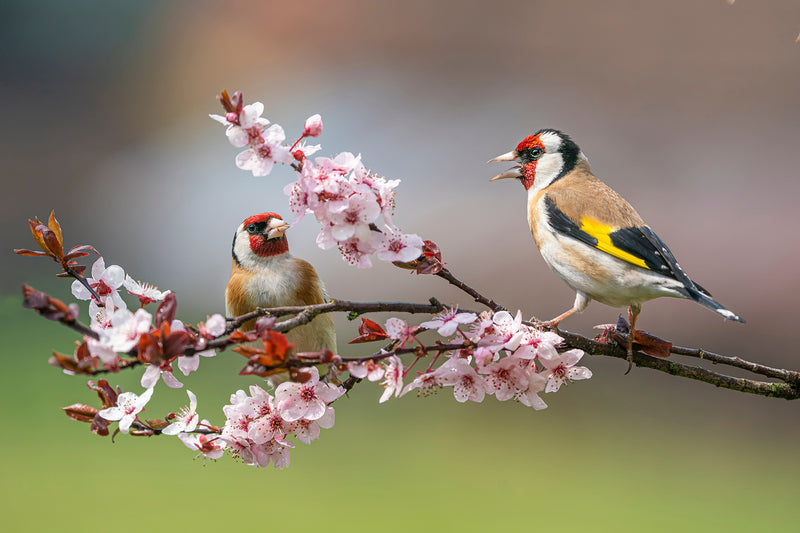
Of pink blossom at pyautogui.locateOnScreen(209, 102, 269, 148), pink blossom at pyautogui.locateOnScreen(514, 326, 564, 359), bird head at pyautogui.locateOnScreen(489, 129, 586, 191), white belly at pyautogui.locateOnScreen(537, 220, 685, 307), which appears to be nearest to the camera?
pink blossom at pyautogui.locateOnScreen(209, 102, 269, 148)

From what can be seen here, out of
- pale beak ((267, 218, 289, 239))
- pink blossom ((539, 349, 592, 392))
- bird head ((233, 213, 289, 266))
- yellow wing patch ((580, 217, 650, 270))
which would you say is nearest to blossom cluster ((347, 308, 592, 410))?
pink blossom ((539, 349, 592, 392))

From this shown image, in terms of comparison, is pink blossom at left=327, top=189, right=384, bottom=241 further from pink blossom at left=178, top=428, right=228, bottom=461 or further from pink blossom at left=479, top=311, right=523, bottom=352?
pink blossom at left=178, top=428, right=228, bottom=461

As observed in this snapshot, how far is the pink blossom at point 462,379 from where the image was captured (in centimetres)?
82

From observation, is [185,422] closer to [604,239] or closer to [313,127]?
[313,127]

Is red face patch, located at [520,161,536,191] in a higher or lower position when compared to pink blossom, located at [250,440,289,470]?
higher

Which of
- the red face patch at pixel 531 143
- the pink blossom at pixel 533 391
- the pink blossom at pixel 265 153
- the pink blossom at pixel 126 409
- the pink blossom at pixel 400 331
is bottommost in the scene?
the pink blossom at pixel 126 409

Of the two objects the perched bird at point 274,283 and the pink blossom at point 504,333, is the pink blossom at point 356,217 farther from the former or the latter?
the perched bird at point 274,283

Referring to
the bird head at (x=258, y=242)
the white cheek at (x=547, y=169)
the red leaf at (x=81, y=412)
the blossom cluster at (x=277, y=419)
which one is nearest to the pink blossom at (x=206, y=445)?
the blossom cluster at (x=277, y=419)

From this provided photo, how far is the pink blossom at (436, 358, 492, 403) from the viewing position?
32.4 inches

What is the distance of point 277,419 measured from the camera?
90 centimetres

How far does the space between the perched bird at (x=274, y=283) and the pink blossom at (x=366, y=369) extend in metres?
0.48

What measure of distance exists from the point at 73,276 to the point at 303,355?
37 centimetres

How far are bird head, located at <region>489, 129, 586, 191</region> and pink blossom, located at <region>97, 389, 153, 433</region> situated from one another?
2.12ft

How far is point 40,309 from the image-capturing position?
0.59 m
